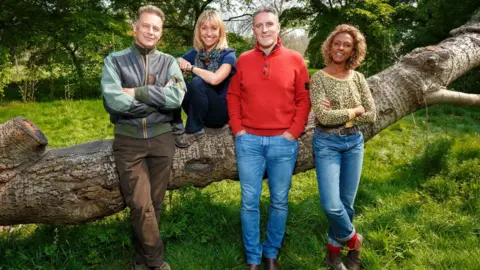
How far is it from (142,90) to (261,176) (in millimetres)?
1178

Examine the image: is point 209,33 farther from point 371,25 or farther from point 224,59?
point 371,25

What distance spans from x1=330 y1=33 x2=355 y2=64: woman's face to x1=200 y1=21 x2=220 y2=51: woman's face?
97 cm

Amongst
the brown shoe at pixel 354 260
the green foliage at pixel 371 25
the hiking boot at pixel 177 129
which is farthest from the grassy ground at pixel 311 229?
the green foliage at pixel 371 25

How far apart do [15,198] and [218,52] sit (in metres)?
2.05

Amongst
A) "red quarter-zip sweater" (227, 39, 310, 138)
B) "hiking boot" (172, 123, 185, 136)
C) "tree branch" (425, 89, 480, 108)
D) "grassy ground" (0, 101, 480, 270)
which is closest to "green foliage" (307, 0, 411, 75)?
"tree branch" (425, 89, 480, 108)

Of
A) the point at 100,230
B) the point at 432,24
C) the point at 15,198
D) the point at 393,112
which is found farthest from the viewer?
the point at 432,24

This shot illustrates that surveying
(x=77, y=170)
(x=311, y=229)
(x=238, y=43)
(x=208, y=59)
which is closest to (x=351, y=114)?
(x=208, y=59)

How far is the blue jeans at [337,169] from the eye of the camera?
293 centimetres

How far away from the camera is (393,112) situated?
3.91m

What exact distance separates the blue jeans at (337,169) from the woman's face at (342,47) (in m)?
0.61

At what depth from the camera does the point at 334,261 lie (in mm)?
3211

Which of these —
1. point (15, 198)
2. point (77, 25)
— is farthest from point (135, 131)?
point (77, 25)

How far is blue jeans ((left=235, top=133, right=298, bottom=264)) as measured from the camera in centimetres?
298

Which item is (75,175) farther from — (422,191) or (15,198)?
(422,191)
